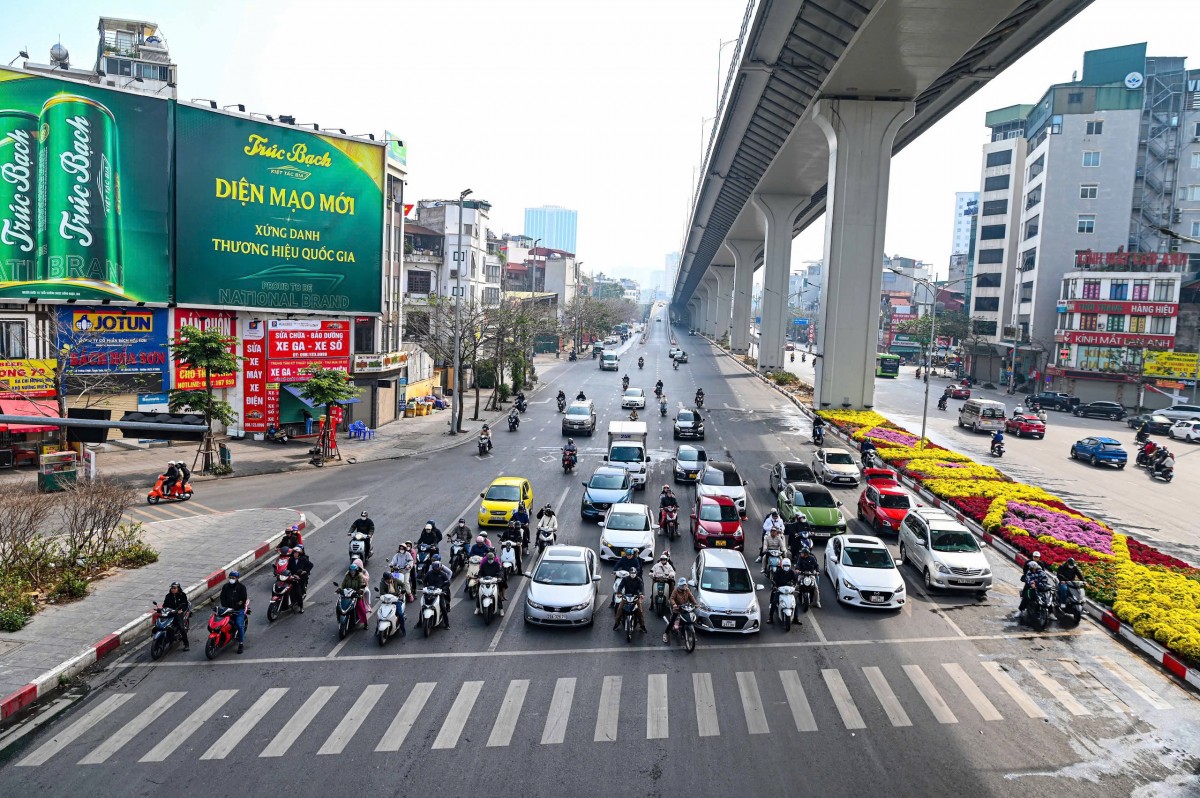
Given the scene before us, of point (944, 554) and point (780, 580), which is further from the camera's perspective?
point (944, 554)

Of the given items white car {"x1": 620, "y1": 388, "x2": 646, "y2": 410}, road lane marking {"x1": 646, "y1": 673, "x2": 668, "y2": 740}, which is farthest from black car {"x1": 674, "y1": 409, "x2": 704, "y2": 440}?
road lane marking {"x1": 646, "y1": 673, "x2": 668, "y2": 740}

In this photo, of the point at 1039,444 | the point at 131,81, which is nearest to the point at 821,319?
the point at 1039,444

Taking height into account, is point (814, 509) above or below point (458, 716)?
above

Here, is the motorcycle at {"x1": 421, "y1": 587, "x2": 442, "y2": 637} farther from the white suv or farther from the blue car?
the blue car

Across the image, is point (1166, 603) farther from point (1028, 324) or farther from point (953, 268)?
point (953, 268)

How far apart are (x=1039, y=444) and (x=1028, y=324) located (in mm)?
40090

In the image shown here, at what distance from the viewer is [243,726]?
494 inches

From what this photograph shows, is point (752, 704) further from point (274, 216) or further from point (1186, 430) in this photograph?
point (1186, 430)

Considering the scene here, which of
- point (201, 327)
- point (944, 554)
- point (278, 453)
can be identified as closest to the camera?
point (944, 554)

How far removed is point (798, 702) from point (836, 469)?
62.4 ft

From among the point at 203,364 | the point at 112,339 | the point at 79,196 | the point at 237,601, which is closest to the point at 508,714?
the point at 237,601

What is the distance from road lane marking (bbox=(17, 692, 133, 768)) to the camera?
11531 mm

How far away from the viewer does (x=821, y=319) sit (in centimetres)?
4878

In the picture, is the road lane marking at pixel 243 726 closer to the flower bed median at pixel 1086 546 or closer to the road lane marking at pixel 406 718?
the road lane marking at pixel 406 718
